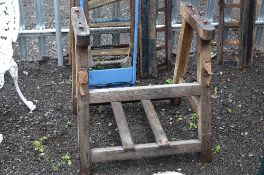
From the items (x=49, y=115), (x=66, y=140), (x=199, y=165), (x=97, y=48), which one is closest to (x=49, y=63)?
(x=97, y=48)

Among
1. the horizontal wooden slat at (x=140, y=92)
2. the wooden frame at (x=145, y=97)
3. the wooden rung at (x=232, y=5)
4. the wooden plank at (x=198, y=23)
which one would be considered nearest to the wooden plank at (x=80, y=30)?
the wooden frame at (x=145, y=97)

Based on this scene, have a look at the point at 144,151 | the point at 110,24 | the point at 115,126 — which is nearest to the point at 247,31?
the point at 110,24

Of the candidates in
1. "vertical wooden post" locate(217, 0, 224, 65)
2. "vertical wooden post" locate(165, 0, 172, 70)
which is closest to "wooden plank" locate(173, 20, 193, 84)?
"vertical wooden post" locate(165, 0, 172, 70)

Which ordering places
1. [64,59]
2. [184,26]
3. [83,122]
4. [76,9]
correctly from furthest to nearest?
[64,59] → [184,26] → [76,9] → [83,122]

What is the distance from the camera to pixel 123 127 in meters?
3.60

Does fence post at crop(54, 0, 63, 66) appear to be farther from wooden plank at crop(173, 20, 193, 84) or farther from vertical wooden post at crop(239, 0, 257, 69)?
vertical wooden post at crop(239, 0, 257, 69)

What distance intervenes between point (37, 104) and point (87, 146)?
113cm

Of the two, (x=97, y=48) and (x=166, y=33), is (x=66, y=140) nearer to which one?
(x=97, y=48)

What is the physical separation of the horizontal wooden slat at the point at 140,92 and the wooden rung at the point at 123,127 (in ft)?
1.13

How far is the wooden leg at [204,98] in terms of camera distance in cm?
322

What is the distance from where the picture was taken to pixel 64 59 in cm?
491

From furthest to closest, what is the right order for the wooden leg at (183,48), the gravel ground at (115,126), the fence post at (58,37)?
the fence post at (58,37) < the wooden leg at (183,48) < the gravel ground at (115,126)

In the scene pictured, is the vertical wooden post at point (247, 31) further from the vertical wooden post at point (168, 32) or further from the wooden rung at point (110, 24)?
the wooden rung at point (110, 24)

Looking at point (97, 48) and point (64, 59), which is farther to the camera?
point (64, 59)
